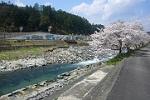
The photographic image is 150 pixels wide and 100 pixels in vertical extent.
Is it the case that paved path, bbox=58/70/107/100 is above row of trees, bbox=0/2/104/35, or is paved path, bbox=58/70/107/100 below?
below

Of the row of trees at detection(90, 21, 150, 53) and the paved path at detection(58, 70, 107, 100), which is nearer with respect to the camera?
the paved path at detection(58, 70, 107, 100)

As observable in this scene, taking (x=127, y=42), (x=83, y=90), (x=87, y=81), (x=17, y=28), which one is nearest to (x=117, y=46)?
(x=127, y=42)

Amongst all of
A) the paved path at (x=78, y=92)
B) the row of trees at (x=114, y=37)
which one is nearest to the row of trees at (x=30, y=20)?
the row of trees at (x=114, y=37)

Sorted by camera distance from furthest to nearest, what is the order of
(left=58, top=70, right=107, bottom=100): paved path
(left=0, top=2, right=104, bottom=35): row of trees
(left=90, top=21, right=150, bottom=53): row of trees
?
(left=0, top=2, right=104, bottom=35): row of trees, (left=90, top=21, right=150, bottom=53): row of trees, (left=58, top=70, right=107, bottom=100): paved path

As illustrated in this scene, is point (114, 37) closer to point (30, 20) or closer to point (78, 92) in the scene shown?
point (78, 92)

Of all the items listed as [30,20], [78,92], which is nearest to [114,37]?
[78,92]

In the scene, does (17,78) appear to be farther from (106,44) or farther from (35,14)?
(35,14)

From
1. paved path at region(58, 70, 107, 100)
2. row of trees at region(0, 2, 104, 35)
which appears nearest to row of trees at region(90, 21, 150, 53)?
paved path at region(58, 70, 107, 100)

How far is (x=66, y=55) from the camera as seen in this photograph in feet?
254

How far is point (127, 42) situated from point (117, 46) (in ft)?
6.65

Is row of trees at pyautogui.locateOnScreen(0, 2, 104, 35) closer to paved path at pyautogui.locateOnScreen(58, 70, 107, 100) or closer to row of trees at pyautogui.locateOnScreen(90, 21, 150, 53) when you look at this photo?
row of trees at pyautogui.locateOnScreen(90, 21, 150, 53)

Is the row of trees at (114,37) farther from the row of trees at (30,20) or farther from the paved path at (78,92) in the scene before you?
the row of trees at (30,20)

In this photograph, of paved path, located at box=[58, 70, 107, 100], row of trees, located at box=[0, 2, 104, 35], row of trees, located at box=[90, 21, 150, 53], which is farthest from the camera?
row of trees, located at box=[0, 2, 104, 35]

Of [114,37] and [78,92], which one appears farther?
[114,37]
